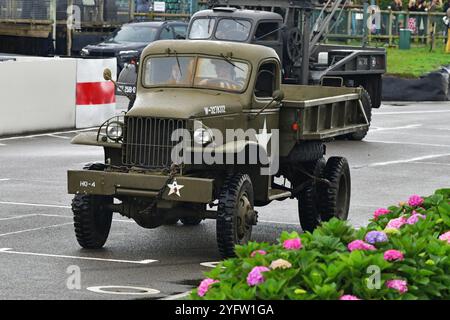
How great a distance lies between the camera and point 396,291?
7691 millimetres

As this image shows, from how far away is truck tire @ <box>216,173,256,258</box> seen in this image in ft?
43.5

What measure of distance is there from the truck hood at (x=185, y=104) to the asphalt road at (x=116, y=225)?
1451mm

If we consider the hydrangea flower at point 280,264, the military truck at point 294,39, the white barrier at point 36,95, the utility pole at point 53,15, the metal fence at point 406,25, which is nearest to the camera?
the hydrangea flower at point 280,264

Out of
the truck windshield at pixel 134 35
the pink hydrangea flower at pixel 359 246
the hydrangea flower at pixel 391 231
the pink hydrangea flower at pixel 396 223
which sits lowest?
the truck windshield at pixel 134 35

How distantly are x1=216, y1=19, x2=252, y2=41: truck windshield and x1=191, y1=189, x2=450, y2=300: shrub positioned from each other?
690 inches

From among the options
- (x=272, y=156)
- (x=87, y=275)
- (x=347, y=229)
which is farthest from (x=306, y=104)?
(x=347, y=229)

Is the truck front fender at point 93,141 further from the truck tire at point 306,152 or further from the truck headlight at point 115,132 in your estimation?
the truck tire at point 306,152

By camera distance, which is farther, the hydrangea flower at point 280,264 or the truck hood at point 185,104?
the truck hood at point 185,104

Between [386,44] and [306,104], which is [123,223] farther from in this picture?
[386,44]

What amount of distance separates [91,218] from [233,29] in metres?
13.1

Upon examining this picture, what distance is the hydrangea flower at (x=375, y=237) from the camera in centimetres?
858

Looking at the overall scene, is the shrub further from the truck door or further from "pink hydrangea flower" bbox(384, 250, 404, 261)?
the truck door

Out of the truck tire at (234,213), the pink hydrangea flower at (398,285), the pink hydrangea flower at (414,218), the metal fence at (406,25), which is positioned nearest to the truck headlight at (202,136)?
the truck tire at (234,213)

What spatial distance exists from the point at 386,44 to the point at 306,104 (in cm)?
3339
